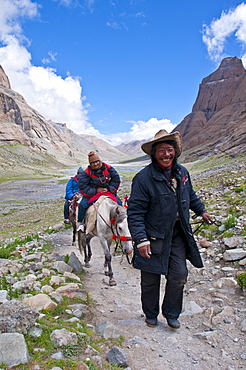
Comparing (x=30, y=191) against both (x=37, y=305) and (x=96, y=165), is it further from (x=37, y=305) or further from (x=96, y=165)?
(x=37, y=305)

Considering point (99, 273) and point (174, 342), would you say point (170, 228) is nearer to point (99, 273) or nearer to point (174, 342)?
point (174, 342)

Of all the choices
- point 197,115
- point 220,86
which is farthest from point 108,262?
point 220,86

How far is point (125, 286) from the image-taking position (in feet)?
21.3

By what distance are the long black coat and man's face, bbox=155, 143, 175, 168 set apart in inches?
5.0

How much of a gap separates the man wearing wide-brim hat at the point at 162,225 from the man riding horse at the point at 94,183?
12.0 ft

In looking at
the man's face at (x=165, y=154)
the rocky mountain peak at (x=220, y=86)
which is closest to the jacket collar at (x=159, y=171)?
the man's face at (x=165, y=154)

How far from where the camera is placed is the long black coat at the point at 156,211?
3.80 m

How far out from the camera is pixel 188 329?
4121mm

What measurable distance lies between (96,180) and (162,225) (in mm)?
4198

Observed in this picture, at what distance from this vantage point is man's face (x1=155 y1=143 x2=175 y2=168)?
390 cm

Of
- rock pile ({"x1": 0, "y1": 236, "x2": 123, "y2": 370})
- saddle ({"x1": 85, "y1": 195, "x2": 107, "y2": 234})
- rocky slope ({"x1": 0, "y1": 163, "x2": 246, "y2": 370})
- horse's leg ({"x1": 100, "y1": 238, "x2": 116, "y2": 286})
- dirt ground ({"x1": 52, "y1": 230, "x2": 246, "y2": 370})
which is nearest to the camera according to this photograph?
rock pile ({"x1": 0, "y1": 236, "x2": 123, "y2": 370})

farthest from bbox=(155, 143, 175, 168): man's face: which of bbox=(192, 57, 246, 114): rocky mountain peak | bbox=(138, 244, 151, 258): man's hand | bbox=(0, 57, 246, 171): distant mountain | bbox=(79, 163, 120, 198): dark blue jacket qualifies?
bbox=(192, 57, 246, 114): rocky mountain peak

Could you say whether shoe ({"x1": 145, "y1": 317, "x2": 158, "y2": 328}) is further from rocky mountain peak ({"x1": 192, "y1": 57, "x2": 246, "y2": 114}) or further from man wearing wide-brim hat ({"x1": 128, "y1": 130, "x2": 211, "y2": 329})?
rocky mountain peak ({"x1": 192, "y1": 57, "x2": 246, "y2": 114})

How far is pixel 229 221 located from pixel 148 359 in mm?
5360
